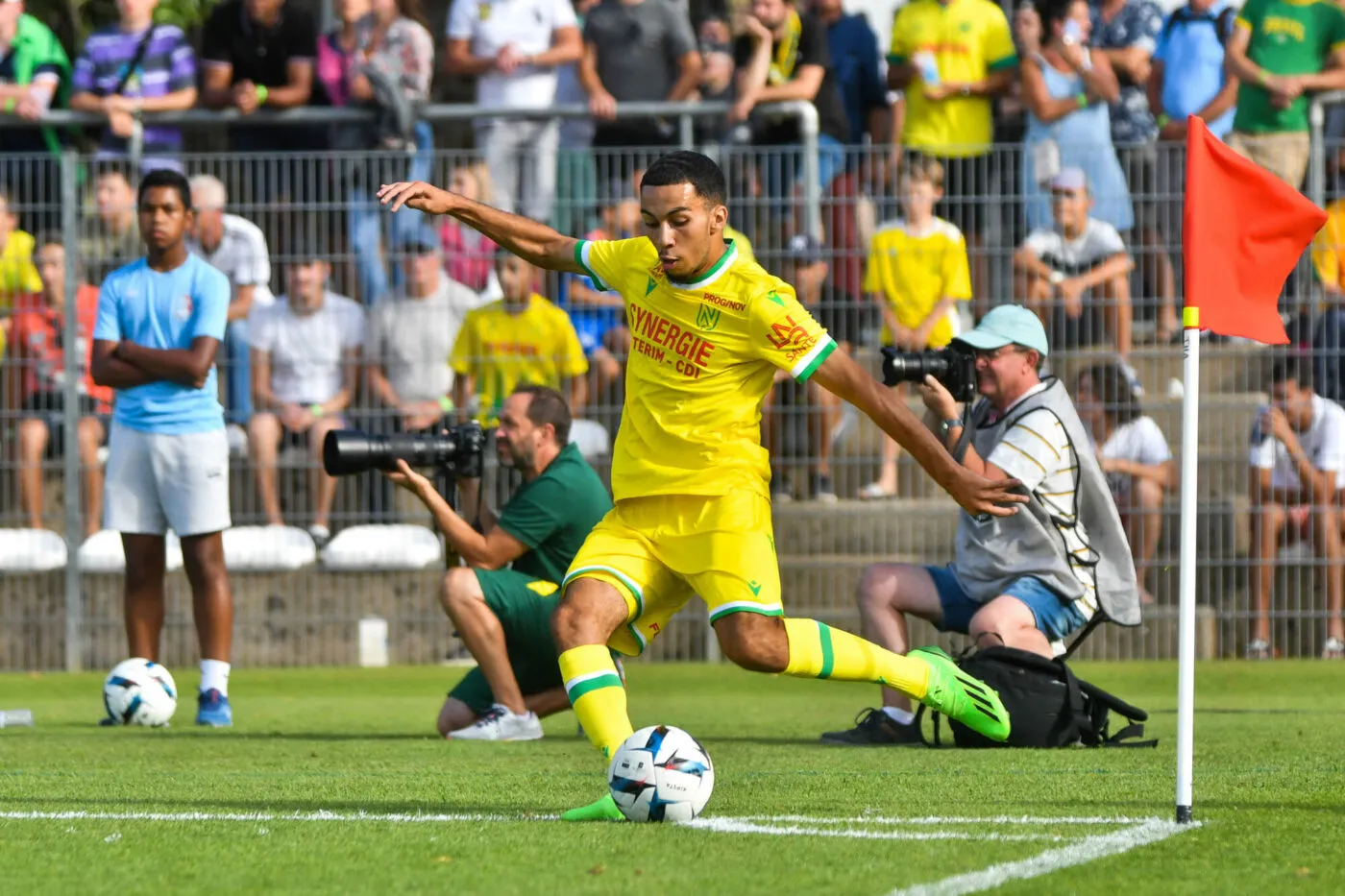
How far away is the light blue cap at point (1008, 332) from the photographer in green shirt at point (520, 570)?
6.13ft

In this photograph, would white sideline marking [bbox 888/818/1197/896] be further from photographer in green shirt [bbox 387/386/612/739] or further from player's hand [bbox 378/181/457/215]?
photographer in green shirt [bbox 387/386/612/739]

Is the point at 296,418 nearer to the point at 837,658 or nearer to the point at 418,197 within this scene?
the point at 418,197

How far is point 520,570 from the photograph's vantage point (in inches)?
371

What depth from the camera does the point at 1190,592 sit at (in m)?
5.64

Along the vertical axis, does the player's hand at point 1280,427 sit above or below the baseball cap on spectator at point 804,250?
below

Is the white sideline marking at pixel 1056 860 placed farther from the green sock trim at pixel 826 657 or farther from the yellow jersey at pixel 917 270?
the yellow jersey at pixel 917 270

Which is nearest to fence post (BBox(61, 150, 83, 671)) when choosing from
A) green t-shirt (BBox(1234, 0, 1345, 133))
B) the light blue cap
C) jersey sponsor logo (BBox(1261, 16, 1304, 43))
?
the light blue cap

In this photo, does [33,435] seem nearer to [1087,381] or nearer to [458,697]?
[458,697]

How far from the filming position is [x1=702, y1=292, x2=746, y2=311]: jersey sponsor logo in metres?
6.29

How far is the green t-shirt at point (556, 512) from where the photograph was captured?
30.0 feet

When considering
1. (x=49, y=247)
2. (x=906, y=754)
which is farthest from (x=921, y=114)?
(x=906, y=754)

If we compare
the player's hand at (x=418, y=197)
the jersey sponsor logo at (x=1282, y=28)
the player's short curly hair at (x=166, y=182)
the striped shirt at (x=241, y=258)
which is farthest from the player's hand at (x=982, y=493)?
the jersey sponsor logo at (x=1282, y=28)

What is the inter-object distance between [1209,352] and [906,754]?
21.0ft

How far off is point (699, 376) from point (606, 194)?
697cm
